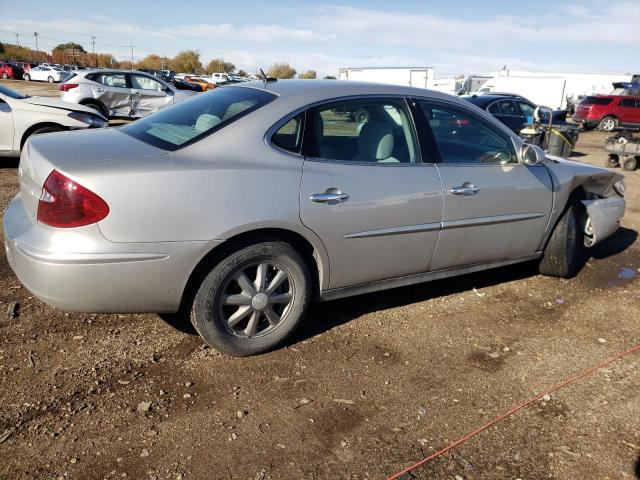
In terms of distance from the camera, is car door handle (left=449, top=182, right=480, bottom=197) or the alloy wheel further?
car door handle (left=449, top=182, right=480, bottom=197)

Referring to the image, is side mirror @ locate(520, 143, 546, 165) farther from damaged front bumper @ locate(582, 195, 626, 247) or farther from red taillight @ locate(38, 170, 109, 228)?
red taillight @ locate(38, 170, 109, 228)

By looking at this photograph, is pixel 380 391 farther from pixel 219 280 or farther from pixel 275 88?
pixel 275 88

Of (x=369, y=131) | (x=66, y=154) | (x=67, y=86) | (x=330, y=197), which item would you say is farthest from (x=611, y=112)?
(x=66, y=154)

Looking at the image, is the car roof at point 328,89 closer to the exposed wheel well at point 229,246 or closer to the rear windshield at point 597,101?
the exposed wheel well at point 229,246

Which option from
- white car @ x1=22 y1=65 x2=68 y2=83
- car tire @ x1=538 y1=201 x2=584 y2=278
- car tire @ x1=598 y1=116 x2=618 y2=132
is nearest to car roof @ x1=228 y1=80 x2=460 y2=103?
car tire @ x1=538 y1=201 x2=584 y2=278

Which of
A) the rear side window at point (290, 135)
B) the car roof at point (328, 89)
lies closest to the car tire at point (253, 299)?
the rear side window at point (290, 135)

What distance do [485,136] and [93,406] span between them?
10.5 feet

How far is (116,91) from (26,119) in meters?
6.83

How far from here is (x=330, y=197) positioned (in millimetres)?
3180

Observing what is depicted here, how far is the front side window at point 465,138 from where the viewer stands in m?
3.78

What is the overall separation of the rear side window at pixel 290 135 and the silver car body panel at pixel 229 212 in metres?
0.06

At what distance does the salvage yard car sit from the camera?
272 cm

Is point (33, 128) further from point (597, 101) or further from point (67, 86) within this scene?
point (597, 101)

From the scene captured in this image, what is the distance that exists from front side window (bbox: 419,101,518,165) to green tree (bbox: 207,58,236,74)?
97.5 m
